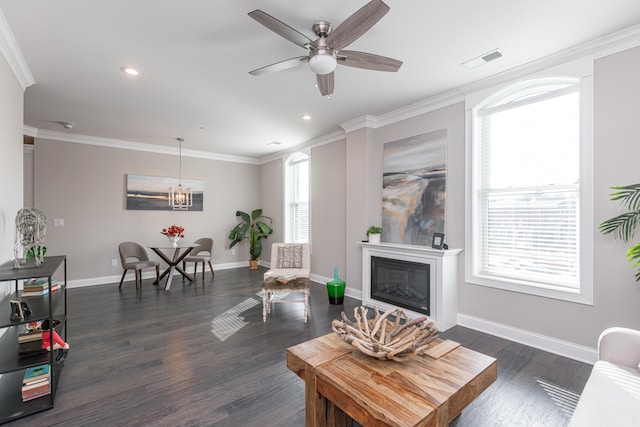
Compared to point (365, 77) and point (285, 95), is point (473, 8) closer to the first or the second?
point (365, 77)

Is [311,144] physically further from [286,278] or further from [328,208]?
[286,278]

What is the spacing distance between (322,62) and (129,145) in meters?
5.20

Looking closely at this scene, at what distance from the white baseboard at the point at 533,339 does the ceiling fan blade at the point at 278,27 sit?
325 cm

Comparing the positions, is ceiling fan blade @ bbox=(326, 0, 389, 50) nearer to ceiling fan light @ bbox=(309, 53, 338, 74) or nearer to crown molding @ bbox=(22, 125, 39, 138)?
ceiling fan light @ bbox=(309, 53, 338, 74)

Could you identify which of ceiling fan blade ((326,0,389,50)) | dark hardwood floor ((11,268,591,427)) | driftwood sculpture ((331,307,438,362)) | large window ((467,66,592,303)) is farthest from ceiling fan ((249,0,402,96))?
dark hardwood floor ((11,268,591,427))

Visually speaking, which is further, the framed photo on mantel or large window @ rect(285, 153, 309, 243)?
large window @ rect(285, 153, 309, 243)

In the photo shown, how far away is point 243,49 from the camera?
2.58 meters

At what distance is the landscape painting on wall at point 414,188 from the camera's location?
369 centimetres

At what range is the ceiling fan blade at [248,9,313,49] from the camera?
171 centimetres

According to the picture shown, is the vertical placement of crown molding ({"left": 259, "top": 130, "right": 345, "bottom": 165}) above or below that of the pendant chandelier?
above

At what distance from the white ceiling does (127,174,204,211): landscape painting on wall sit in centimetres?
168

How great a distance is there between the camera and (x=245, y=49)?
2578mm

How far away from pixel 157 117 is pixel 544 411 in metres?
5.24

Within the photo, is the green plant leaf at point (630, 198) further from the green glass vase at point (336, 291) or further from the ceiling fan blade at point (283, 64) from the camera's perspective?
the green glass vase at point (336, 291)
